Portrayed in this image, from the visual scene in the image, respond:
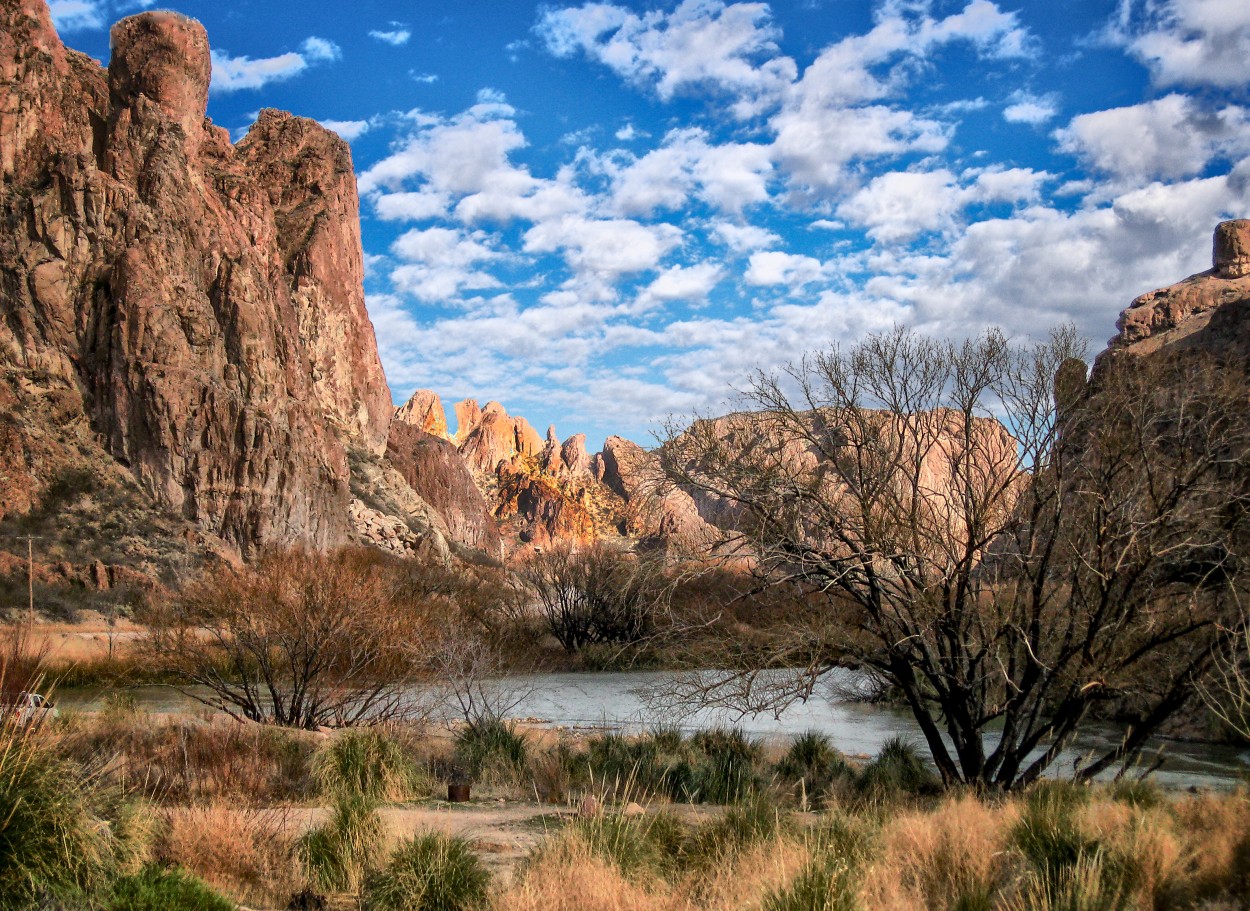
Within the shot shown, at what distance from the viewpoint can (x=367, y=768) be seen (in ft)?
40.4

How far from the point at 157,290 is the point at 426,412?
440ft

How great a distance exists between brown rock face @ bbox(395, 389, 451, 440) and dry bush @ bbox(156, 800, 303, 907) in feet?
604

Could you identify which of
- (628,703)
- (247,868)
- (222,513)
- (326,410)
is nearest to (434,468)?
(326,410)

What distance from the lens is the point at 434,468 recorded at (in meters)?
99.8

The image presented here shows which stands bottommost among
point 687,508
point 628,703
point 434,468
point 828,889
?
point 628,703

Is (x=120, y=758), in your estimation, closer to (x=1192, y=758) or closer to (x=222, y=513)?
(x=1192, y=758)

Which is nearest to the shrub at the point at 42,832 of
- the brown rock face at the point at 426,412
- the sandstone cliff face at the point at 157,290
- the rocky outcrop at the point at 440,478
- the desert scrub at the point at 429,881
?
the desert scrub at the point at 429,881

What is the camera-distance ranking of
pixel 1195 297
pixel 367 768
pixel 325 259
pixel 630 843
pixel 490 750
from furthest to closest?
pixel 325 259 < pixel 1195 297 < pixel 490 750 < pixel 367 768 < pixel 630 843

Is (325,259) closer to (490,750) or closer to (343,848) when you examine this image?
(490,750)

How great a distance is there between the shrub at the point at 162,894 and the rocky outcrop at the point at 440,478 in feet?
282

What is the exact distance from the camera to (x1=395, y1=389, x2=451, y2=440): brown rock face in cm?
19100

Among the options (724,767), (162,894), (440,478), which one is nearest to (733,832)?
(162,894)

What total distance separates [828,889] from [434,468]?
9651 centimetres

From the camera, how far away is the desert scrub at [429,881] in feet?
22.5
